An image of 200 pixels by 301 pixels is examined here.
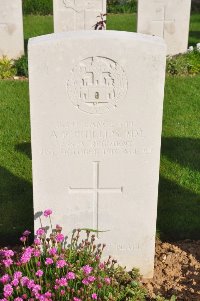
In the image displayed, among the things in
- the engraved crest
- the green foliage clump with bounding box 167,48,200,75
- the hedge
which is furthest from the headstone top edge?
the hedge

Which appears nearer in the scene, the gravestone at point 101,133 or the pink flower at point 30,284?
the pink flower at point 30,284

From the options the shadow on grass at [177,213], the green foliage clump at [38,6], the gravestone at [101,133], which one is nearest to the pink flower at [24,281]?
the gravestone at [101,133]

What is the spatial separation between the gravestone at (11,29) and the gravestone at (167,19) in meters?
2.32

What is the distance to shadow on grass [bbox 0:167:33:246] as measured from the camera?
15.9ft

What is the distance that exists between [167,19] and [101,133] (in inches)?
279

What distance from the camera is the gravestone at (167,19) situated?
10023 millimetres

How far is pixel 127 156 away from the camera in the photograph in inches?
150

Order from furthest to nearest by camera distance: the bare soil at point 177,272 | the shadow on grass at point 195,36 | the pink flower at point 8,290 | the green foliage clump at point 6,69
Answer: the shadow on grass at point 195,36, the green foliage clump at point 6,69, the bare soil at point 177,272, the pink flower at point 8,290

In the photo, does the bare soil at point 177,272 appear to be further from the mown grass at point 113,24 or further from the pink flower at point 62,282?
the mown grass at point 113,24

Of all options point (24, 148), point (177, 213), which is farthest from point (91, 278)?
point (24, 148)

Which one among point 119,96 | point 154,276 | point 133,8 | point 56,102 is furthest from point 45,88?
point 133,8

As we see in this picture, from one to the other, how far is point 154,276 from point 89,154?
3.99 ft

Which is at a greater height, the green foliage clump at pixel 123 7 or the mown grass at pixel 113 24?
the green foliage clump at pixel 123 7

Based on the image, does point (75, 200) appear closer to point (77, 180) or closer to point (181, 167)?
point (77, 180)
